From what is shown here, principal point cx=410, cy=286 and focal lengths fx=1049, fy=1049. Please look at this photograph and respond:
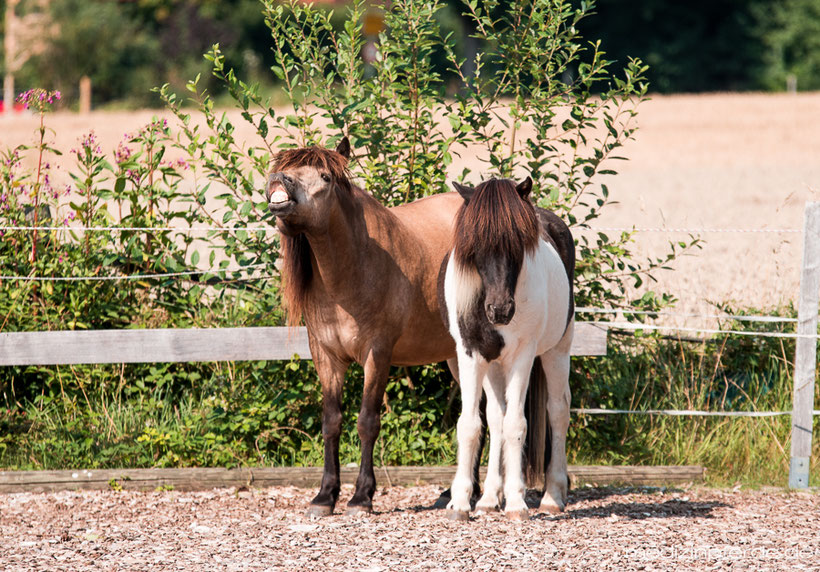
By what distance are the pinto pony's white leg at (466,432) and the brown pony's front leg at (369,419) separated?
1.49 feet

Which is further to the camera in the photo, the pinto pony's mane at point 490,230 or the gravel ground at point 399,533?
the pinto pony's mane at point 490,230

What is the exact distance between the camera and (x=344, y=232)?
5555mm

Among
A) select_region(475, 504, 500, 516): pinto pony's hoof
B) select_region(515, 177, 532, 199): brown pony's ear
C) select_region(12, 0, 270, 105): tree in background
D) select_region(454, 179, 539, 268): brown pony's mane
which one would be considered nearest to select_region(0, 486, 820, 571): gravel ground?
select_region(475, 504, 500, 516): pinto pony's hoof

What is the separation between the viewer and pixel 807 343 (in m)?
6.36

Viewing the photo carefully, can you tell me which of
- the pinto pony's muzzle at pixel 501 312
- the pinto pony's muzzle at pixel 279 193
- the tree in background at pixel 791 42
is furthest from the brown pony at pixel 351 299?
the tree in background at pixel 791 42

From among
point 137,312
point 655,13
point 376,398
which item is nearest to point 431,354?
point 376,398

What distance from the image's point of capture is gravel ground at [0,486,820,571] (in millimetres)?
4723

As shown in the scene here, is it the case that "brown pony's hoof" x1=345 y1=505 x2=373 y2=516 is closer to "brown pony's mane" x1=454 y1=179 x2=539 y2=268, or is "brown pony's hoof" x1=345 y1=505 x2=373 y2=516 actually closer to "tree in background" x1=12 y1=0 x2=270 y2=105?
"brown pony's mane" x1=454 y1=179 x2=539 y2=268

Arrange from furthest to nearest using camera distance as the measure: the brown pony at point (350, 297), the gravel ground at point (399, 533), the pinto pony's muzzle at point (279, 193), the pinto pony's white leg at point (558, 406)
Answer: the pinto pony's white leg at point (558, 406) → the brown pony at point (350, 297) → the pinto pony's muzzle at point (279, 193) → the gravel ground at point (399, 533)

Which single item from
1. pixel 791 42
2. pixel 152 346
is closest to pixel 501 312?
pixel 152 346

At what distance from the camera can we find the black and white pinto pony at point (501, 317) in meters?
5.01

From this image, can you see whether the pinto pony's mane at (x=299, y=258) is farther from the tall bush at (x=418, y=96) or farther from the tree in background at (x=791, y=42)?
the tree in background at (x=791, y=42)

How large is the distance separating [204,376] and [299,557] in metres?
2.46

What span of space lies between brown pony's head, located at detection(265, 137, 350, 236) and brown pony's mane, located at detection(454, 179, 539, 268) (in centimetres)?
70
